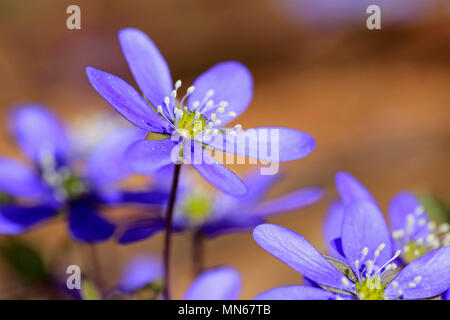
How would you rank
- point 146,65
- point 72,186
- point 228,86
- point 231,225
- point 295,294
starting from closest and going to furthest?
point 295,294, point 146,65, point 228,86, point 231,225, point 72,186

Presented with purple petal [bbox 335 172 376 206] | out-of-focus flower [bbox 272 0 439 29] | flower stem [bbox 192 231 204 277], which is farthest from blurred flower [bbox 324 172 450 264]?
out-of-focus flower [bbox 272 0 439 29]

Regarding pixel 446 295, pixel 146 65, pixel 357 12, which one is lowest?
pixel 446 295

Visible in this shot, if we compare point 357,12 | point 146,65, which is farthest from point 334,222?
point 357,12

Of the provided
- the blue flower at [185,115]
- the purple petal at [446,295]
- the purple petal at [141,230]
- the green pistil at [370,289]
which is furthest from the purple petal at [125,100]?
the purple petal at [446,295]

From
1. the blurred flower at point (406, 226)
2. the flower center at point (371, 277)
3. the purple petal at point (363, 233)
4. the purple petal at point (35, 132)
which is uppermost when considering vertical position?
the purple petal at point (35, 132)

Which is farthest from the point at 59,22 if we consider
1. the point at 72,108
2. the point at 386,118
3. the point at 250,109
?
the point at 386,118

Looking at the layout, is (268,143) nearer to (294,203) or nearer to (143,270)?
(294,203)

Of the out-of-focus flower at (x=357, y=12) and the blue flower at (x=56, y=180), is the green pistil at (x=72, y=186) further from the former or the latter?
the out-of-focus flower at (x=357, y=12)
